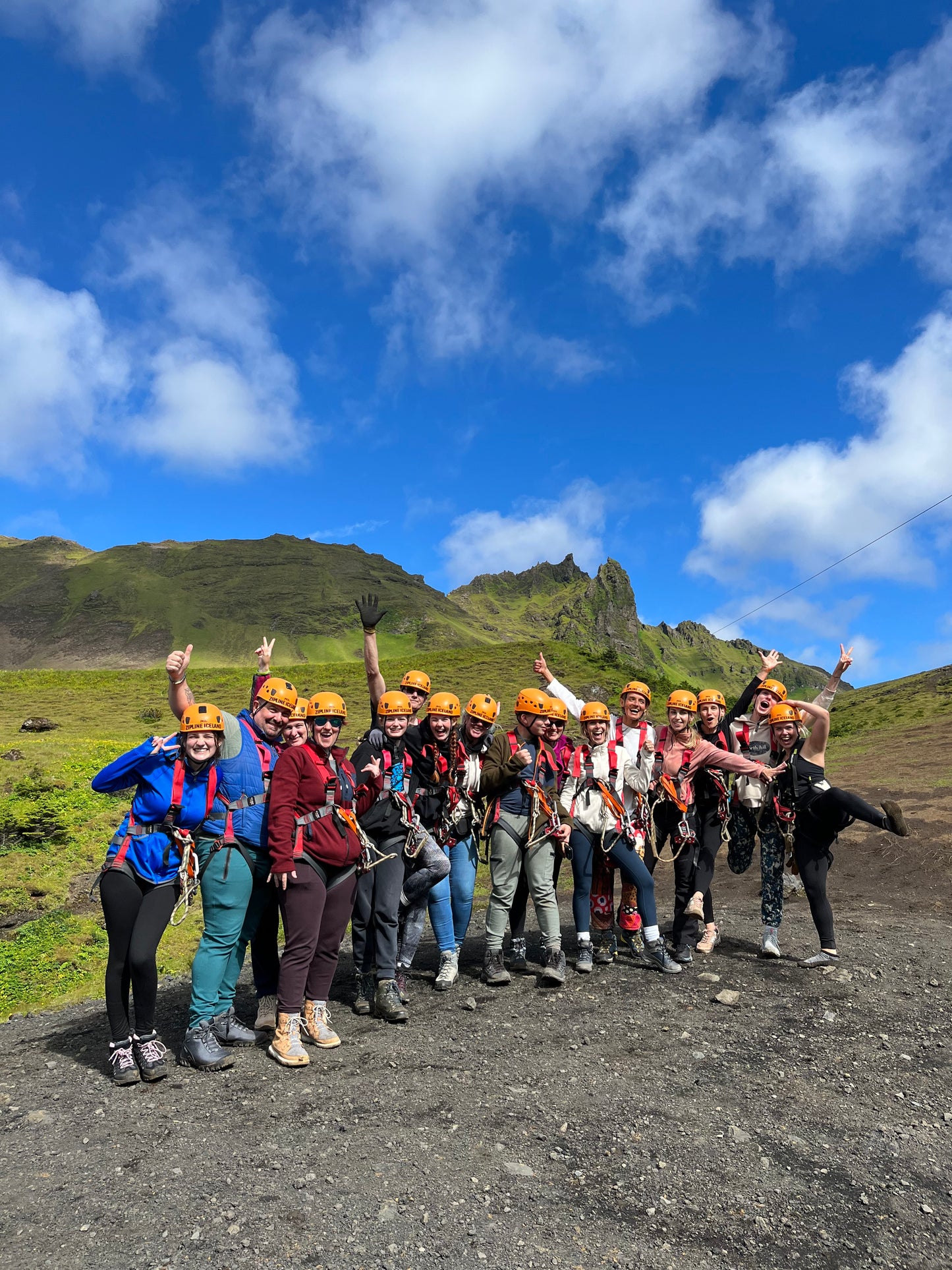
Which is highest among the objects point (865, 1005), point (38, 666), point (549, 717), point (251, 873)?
point (38, 666)

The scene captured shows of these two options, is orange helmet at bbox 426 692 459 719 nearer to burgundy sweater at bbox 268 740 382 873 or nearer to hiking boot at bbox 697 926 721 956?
burgundy sweater at bbox 268 740 382 873

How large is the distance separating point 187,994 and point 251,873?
2.87m

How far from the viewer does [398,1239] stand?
12.3ft

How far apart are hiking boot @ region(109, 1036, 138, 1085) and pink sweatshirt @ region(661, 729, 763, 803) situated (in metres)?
5.88

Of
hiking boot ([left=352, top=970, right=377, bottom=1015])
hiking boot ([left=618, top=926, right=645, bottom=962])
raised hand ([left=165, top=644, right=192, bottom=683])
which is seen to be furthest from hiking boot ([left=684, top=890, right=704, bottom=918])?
raised hand ([left=165, top=644, right=192, bottom=683])

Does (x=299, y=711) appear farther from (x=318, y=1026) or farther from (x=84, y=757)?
(x=84, y=757)

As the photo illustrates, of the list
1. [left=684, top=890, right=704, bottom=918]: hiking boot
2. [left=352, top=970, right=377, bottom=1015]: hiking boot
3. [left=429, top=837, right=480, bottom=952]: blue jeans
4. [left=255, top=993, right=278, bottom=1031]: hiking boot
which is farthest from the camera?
[left=684, top=890, right=704, bottom=918]: hiking boot

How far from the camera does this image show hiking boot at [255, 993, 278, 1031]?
21.2 ft

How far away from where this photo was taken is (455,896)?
7742 mm

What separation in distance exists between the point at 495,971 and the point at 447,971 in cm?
51

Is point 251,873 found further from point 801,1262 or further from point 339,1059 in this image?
point 801,1262

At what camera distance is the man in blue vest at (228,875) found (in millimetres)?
5750

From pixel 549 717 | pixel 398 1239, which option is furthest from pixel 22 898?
pixel 398 1239

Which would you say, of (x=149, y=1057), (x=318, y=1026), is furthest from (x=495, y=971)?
(x=149, y=1057)
